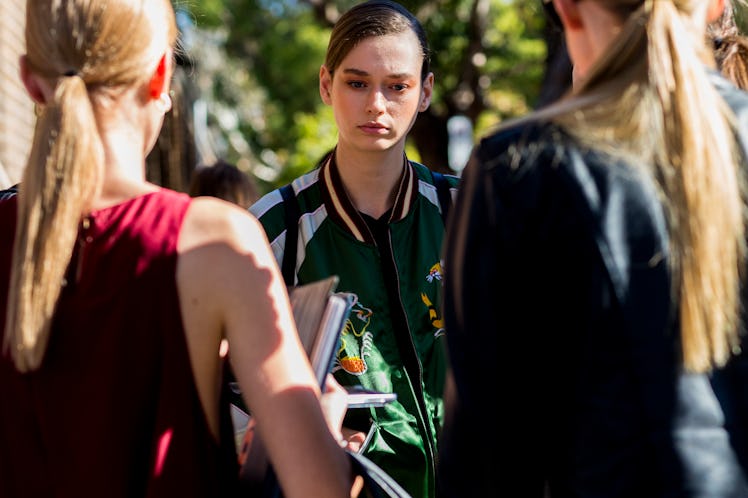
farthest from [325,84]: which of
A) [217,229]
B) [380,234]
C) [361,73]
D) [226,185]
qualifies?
[217,229]

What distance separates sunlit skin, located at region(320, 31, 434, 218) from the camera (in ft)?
13.1

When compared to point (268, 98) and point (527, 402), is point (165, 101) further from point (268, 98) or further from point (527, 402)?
point (268, 98)

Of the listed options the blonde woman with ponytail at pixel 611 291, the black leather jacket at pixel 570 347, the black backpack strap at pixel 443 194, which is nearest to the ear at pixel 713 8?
the blonde woman with ponytail at pixel 611 291

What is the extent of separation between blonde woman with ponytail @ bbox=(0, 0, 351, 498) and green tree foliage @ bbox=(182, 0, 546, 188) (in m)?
1.50

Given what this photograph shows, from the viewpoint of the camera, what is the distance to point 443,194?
4094 mm

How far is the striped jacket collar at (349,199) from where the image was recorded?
3855 mm

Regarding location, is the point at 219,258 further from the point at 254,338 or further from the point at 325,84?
the point at 325,84

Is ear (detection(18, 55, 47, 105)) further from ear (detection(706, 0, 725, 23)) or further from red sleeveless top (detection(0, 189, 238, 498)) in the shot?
ear (detection(706, 0, 725, 23))

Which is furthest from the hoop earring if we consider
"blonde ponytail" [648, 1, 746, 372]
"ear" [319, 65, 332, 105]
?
"ear" [319, 65, 332, 105]

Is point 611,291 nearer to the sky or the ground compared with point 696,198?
nearer to the ground

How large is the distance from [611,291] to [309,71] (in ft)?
103

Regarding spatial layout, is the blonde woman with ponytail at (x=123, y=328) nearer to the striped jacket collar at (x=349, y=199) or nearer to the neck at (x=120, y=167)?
the neck at (x=120, y=167)

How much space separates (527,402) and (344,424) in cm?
188

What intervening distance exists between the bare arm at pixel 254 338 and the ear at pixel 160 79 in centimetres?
27
